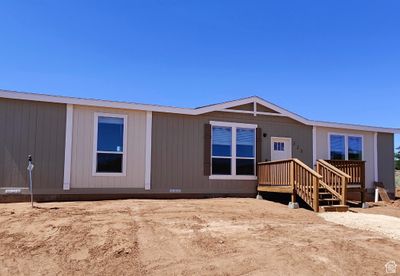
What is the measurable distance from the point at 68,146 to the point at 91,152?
25.6 inches

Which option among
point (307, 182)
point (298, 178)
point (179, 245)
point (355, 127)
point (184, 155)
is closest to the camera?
point (179, 245)

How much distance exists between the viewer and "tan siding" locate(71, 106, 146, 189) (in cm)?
1011

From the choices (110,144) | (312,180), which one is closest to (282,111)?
(312,180)

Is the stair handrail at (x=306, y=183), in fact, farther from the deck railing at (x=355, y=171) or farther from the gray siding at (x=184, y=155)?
the deck railing at (x=355, y=171)

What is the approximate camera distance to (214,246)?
5.21m

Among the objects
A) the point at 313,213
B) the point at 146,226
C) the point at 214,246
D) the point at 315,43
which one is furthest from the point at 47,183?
the point at 315,43

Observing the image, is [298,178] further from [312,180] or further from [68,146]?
[68,146]

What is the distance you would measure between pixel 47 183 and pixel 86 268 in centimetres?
601

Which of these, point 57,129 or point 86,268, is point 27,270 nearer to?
point 86,268

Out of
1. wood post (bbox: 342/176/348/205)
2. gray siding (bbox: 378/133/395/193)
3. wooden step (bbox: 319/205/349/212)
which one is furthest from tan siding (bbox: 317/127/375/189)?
wooden step (bbox: 319/205/349/212)

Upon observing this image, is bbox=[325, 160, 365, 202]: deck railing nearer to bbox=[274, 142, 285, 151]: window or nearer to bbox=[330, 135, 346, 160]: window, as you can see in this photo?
bbox=[330, 135, 346, 160]: window

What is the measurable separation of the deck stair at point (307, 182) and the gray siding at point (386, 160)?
14.6ft

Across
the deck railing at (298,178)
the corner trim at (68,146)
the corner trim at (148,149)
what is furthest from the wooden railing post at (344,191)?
the corner trim at (68,146)

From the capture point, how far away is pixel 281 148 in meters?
12.8
